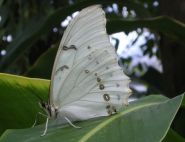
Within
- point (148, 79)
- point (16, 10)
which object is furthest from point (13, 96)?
point (16, 10)

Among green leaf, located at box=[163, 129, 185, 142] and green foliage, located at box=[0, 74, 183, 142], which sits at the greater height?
green foliage, located at box=[0, 74, 183, 142]

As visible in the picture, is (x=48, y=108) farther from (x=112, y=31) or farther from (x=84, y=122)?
(x=112, y=31)

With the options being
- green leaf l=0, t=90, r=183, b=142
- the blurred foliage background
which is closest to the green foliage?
green leaf l=0, t=90, r=183, b=142

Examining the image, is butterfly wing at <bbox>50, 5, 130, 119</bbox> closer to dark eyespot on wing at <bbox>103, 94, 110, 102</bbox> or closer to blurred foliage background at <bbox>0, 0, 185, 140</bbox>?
dark eyespot on wing at <bbox>103, 94, 110, 102</bbox>

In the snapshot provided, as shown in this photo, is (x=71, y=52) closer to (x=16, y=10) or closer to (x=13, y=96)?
(x=13, y=96)

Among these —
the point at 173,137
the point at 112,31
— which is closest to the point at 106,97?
the point at 173,137

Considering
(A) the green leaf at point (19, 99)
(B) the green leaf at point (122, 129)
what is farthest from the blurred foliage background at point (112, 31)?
(B) the green leaf at point (122, 129)
